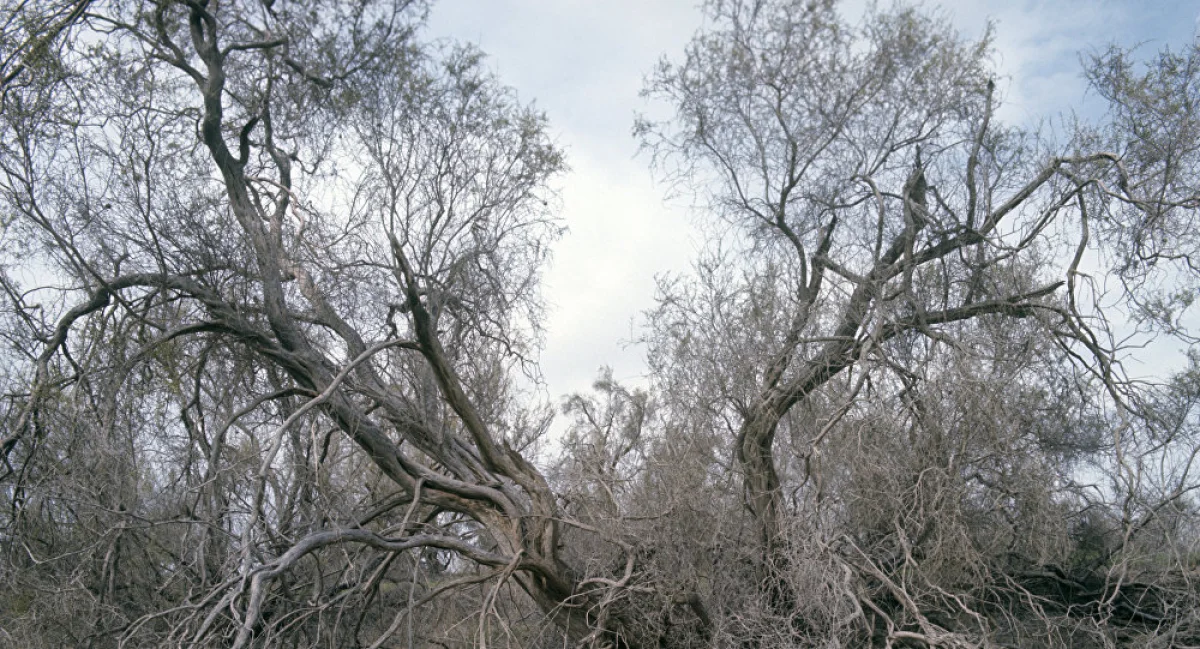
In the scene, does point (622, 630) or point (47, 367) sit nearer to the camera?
point (47, 367)

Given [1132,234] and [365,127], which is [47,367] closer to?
[365,127]

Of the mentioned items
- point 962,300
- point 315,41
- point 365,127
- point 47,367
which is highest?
point 315,41

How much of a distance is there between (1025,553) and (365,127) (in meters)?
7.82

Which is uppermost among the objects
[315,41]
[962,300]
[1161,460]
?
[315,41]

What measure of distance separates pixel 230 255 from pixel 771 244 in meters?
5.66

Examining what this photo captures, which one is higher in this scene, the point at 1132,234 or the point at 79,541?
the point at 1132,234

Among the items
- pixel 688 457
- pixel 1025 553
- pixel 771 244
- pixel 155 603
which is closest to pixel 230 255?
pixel 155 603

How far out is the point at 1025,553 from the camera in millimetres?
9359

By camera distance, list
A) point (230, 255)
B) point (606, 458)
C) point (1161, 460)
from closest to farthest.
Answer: point (1161, 460) < point (230, 255) < point (606, 458)

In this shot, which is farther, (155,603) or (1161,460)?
(155,603)

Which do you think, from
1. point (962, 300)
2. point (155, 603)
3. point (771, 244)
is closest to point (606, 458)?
point (771, 244)

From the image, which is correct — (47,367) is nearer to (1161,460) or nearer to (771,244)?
(771,244)

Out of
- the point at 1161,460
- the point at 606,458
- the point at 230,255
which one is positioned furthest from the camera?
the point at 606,458

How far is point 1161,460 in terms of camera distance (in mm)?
8445
